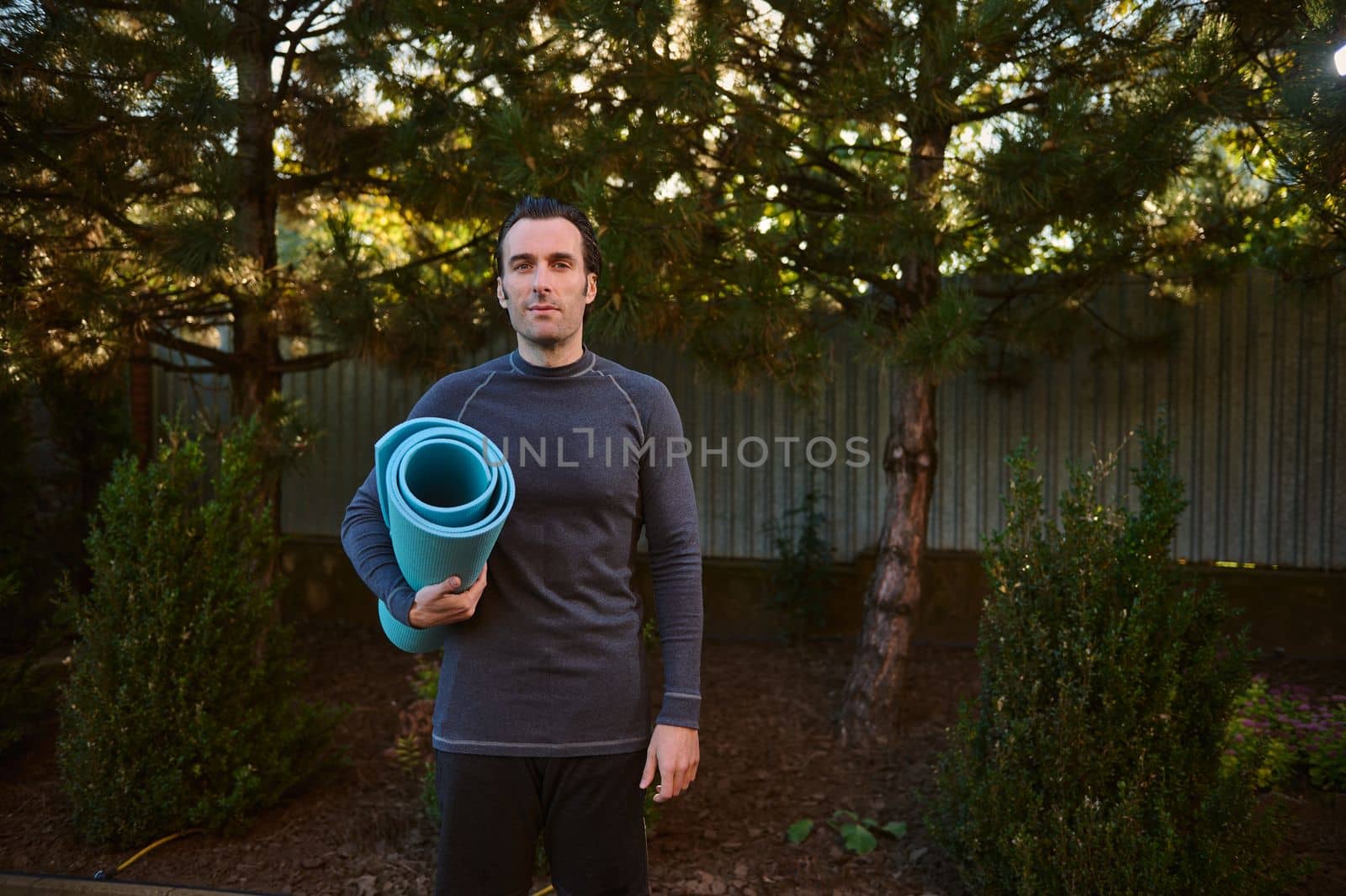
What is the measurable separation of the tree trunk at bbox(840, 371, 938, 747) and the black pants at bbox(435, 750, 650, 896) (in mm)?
3003

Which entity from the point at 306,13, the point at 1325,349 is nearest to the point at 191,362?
the point at 306,13

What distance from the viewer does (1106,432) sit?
20.9 ft

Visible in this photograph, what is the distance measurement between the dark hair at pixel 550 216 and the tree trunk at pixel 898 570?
116 inches

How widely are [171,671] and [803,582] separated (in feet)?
12.5

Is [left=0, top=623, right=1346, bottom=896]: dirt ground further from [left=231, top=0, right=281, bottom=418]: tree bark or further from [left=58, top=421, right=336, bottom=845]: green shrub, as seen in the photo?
[left=231, top=0, right=281, bottom=418]: tree bark

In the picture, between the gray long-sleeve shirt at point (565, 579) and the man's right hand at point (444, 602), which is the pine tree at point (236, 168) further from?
the man's right hand at point (444, 602)

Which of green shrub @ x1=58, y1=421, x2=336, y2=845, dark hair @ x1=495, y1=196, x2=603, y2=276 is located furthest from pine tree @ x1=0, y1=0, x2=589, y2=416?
dark hair @ x1=495, y1=196, x2=603, y2=276

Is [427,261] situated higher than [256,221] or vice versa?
[256,221]

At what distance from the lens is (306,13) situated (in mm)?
4887

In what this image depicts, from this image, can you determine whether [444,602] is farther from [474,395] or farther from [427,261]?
[427,261]

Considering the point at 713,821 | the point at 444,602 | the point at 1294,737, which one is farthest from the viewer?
the point at 1294,737

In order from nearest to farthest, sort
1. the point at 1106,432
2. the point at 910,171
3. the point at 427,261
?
the point at 910,171 → the point at 427,261 → the point at 1106,432

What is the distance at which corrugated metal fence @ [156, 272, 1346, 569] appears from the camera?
239 inches

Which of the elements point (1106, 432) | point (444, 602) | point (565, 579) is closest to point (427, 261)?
point (565, 579)
